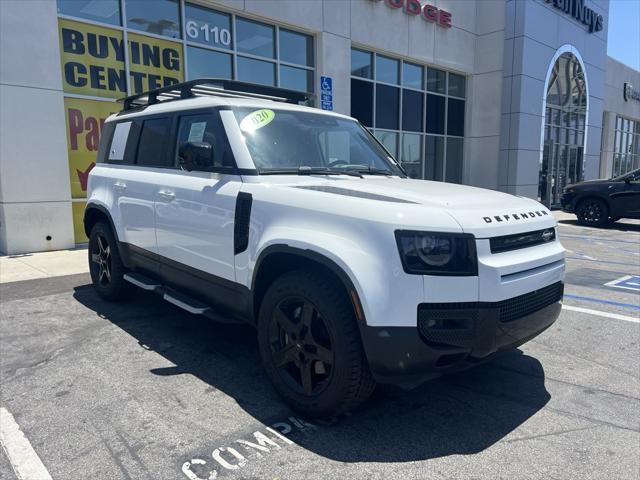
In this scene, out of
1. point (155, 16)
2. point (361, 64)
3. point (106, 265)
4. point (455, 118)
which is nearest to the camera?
point (106, 265)

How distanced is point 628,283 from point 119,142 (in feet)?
22.9

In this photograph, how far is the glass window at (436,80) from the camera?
1669 cm

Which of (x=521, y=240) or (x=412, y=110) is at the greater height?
(x=412, y=110)

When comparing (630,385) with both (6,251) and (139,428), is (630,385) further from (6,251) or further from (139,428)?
(6,251)

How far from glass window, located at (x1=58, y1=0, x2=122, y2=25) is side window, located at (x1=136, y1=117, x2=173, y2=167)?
18.3 feet

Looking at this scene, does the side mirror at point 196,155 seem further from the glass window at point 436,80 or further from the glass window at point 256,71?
the glass window at point 436,80

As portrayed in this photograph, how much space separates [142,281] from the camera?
15.6 ft

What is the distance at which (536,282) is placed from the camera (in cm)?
300

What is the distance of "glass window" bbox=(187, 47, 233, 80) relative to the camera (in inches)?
413

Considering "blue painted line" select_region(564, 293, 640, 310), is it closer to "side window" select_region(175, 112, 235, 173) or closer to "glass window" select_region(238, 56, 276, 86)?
"side window" select_region(175, 112, 235, 173)

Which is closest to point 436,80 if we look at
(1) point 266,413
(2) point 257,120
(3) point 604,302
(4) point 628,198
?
(4) point 628,198

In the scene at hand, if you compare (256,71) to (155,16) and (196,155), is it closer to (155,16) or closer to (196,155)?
(155,16)

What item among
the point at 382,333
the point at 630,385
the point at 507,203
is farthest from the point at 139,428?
the point at 630,385

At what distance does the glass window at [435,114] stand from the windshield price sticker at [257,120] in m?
13.8
